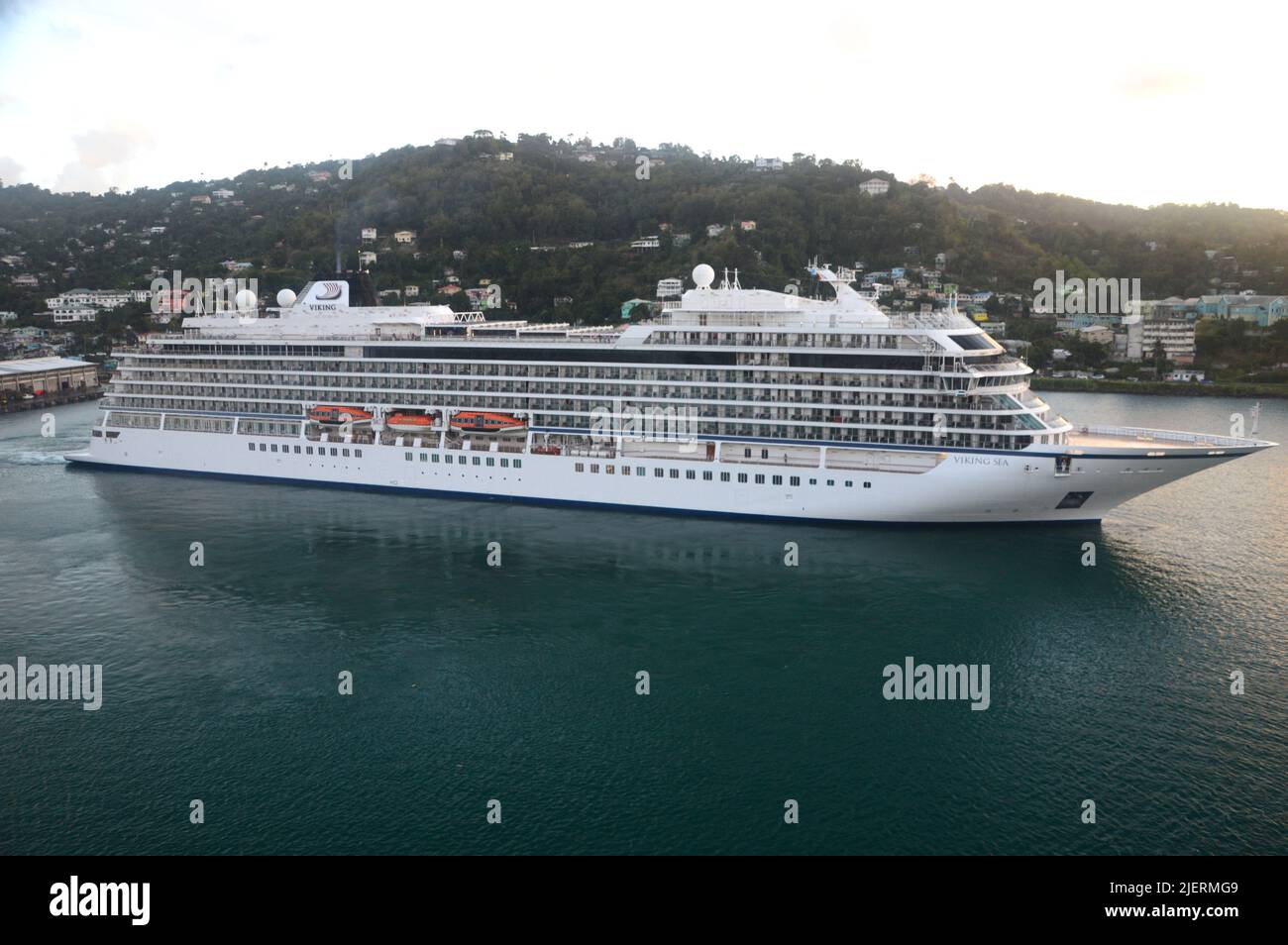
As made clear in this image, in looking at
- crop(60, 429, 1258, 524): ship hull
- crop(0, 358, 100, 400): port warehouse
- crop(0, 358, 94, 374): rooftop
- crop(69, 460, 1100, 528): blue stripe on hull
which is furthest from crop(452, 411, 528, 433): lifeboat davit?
crop(0, 358, 94, 374): rooftop

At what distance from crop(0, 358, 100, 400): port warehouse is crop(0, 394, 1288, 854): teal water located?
47754 mm

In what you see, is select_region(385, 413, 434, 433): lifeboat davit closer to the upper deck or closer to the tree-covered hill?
the upper deck

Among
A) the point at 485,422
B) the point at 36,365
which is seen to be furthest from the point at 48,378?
the point at 485,422

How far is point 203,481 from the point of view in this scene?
45.2m

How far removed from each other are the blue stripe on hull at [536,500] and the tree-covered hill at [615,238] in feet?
140

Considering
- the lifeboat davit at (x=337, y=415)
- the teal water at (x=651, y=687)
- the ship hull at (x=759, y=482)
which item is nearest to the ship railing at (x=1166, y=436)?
the ship hull at (x=759, y=482)

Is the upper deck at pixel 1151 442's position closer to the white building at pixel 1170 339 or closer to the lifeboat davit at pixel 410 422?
the lifeboat davit at pixel 410 422

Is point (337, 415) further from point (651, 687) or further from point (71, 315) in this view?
point (71, 315)

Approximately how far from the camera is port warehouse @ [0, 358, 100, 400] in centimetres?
7550

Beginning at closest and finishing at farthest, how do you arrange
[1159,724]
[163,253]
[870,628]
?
[1159,724] < [870,628] < [163,253]
